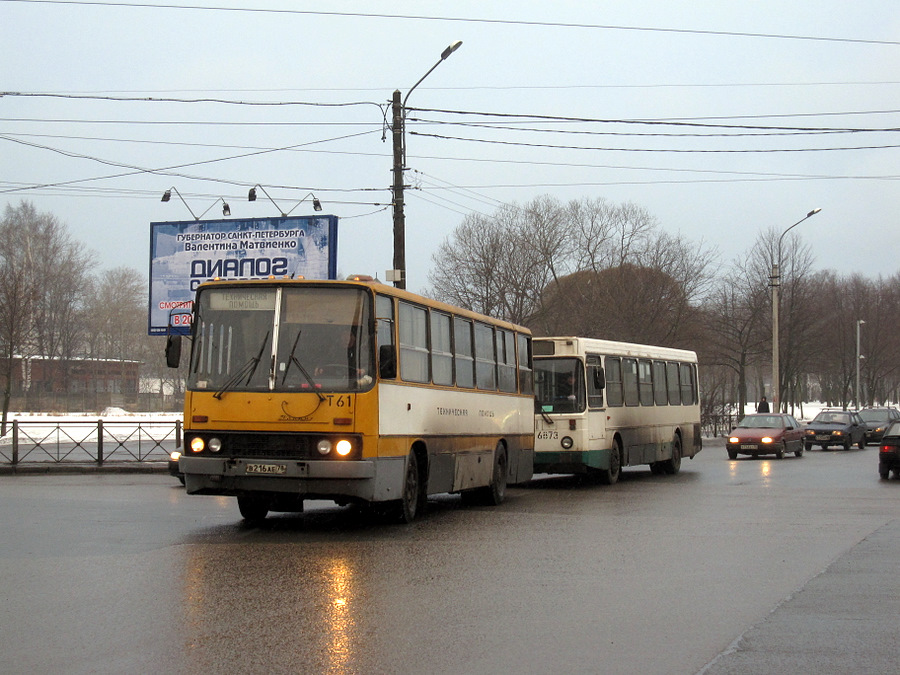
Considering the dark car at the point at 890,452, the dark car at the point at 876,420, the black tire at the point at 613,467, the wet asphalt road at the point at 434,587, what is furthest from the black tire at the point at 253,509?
the dark car at the point at 876,420

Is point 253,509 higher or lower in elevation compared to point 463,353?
lower

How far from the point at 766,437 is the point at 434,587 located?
26.5 m

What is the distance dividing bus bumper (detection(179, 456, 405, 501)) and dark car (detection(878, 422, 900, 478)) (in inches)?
586

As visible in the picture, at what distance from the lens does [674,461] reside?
86.2ft

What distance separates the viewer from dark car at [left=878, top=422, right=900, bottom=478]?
2352cm

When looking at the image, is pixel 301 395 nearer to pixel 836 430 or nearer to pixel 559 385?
pixel 559 385

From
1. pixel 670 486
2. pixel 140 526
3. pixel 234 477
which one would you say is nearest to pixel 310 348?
pixel 234 477

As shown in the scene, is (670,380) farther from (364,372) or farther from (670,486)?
(364,372)

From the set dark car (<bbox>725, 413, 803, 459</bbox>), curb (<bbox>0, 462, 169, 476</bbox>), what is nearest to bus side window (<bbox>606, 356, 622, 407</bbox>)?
curb (<bbox>0, 462, 169, 476</bbox>)

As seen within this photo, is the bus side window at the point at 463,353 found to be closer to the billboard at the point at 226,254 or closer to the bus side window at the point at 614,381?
the bus side window at the point at 614,381

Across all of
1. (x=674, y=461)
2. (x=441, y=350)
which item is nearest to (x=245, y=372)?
(x=441, y=350)

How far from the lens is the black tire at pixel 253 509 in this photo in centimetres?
1373

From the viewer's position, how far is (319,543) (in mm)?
11938

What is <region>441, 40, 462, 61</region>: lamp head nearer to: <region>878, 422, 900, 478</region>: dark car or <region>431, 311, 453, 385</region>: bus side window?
<region>431, 311, 453, 385</region>: bus side window
